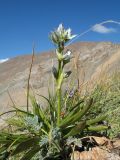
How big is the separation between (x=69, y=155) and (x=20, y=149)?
516 millimetres

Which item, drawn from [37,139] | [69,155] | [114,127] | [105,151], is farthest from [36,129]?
[114,127]

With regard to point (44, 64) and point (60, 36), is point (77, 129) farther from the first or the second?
point (44, 64)

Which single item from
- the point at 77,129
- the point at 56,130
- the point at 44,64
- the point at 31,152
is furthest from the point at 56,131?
the point at 44,64

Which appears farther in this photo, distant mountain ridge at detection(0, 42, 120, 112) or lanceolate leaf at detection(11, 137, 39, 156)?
distant mountain ridge at detection(0, 42, 120, 112)

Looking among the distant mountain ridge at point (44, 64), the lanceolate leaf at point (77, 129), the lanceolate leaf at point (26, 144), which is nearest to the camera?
the lanceolate leaf at point (77, 129)

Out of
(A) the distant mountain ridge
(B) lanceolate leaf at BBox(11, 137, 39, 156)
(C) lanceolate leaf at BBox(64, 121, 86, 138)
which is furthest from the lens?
(A) the distant mountain ridge

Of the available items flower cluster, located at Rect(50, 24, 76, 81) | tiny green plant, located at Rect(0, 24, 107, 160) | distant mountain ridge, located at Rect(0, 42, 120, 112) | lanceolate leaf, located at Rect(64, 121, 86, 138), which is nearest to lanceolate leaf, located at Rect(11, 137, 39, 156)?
tiny green plant, located at Rect(0, 24, 107, 160)

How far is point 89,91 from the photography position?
7.15m

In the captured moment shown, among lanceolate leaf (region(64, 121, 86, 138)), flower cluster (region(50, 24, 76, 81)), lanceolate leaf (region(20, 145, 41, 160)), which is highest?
flower cluster (region(50, 24, 76, 81))

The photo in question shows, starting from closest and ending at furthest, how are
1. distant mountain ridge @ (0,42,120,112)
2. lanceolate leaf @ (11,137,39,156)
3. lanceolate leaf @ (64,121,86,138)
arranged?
1. lanceolate leaf @ (64,121,86,138)
2. lanceolate leaf @ (11,137,39,156)
3. distant mountain ridge @ (0,42,120,112)

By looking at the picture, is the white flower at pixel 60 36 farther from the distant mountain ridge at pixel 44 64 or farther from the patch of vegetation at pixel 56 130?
the distant mountain ridge at pixel 44 64

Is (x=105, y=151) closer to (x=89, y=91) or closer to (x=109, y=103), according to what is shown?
(x=109, y=103)

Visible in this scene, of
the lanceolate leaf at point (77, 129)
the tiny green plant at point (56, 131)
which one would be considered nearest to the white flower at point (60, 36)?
the tiny green plant at point (56, 131)

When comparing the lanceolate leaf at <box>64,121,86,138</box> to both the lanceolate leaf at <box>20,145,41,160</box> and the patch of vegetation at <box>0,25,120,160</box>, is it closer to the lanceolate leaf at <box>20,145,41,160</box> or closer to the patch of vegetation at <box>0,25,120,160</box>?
the patch of vegetation at <box>0,25,120,160</box>
